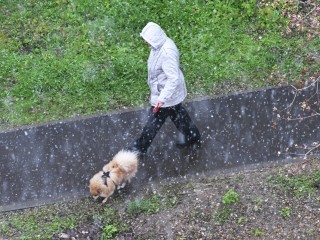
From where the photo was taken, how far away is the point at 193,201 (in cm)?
704

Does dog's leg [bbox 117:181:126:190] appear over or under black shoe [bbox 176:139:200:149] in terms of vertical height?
under

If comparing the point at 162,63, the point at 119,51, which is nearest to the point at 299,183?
the point at 162,63

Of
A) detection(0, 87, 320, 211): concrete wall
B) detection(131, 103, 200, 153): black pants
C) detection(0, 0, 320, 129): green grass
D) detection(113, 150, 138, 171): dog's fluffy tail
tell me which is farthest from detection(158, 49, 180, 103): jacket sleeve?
detection(0, 0, 320, 129): green grass

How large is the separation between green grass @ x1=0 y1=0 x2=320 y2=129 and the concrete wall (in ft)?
0.80

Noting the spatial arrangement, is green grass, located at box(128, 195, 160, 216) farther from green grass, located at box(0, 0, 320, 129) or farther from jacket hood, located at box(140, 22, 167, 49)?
jacket hood, located at box(140, 22, 167, 49)

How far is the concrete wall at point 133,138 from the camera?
7.44 m

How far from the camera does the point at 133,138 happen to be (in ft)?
25.8

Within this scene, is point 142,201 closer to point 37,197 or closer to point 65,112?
point 37,197

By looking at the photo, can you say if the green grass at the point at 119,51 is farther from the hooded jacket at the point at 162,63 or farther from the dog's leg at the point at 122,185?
the hooded jacket at the point at 162,63

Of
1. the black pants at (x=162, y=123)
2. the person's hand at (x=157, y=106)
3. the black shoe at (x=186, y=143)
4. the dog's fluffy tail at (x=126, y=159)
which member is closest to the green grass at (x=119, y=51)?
the black shoe at (x=186, y=143)

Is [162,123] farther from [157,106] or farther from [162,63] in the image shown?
[162,63]

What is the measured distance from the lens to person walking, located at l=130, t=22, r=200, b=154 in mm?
6492

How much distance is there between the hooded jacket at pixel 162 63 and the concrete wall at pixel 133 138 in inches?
43.9

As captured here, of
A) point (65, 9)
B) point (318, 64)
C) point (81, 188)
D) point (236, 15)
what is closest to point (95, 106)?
point (81, 188)
